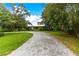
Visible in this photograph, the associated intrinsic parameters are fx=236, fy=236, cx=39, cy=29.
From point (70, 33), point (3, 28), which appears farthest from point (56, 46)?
point (3, 28)

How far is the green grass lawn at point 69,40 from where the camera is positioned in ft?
12.3

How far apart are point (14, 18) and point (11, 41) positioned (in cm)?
39

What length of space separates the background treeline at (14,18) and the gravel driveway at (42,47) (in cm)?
27

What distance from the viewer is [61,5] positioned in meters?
3.83

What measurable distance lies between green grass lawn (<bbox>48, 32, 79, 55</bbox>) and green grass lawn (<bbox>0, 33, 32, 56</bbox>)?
482 mm

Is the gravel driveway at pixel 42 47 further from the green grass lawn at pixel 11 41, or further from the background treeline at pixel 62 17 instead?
the background treeline at pixel 62 17

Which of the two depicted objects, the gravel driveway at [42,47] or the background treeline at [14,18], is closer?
the gravel driveway at [42,47]

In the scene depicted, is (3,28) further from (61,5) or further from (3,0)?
(61,5)

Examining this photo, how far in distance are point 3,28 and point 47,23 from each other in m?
0.74

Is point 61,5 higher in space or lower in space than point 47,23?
higher

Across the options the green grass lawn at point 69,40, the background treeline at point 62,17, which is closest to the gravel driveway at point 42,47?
the green grass lawn at point 69,40

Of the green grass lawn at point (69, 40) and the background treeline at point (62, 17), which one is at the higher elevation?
the background treeline at point (62, 17)

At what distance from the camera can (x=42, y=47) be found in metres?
3.78

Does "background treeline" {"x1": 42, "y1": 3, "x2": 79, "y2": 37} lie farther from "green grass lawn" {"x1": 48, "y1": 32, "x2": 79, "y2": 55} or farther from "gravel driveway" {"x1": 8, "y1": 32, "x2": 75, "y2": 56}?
"gravel driveway" {"x1": 8, "y1": 32, "x2": 75, "y2": 56}
